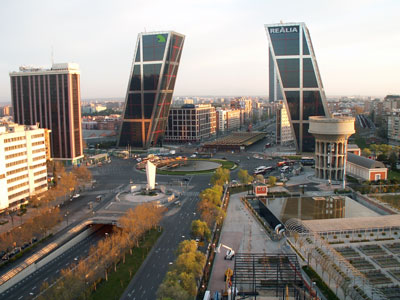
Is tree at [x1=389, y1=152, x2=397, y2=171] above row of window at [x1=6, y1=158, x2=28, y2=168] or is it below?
below

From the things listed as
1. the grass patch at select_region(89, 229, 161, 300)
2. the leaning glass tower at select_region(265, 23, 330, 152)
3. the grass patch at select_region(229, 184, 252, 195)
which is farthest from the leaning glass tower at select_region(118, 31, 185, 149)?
the grass patch at select_region(89, 229, 161, 300)

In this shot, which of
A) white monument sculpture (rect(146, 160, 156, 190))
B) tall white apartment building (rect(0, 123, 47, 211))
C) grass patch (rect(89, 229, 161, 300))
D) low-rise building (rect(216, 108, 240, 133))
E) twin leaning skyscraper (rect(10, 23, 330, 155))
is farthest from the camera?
low-rise building (rect(216, 108, 240, 133))

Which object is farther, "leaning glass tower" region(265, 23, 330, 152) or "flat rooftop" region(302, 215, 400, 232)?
"leaning glass tower" region(265, 23, 330, 152)

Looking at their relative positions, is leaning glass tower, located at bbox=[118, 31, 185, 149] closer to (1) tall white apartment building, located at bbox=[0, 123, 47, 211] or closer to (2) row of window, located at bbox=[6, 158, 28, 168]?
(1) tall white apartment building, located at bbox=[0, 123, 47, 211]

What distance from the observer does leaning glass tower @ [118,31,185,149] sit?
262ft

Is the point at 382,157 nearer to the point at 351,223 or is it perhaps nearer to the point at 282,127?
the point at 282,127

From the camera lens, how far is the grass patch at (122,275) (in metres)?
24.5

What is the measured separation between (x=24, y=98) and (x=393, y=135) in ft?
249

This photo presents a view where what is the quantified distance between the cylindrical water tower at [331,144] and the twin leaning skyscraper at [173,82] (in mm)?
16994

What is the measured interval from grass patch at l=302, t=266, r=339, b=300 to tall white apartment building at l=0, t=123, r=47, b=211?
30.9 m

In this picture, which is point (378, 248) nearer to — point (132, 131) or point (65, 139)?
point (65, 139)

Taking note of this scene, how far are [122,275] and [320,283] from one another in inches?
496

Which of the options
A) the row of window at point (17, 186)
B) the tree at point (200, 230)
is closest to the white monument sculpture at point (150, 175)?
the row of window at point (17, 186)

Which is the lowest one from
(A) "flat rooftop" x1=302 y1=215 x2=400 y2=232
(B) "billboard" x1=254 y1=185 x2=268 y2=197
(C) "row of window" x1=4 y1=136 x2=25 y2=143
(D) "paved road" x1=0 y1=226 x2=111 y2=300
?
(D) "paved road" x1=0 y1=226 x2=111 y2=300
